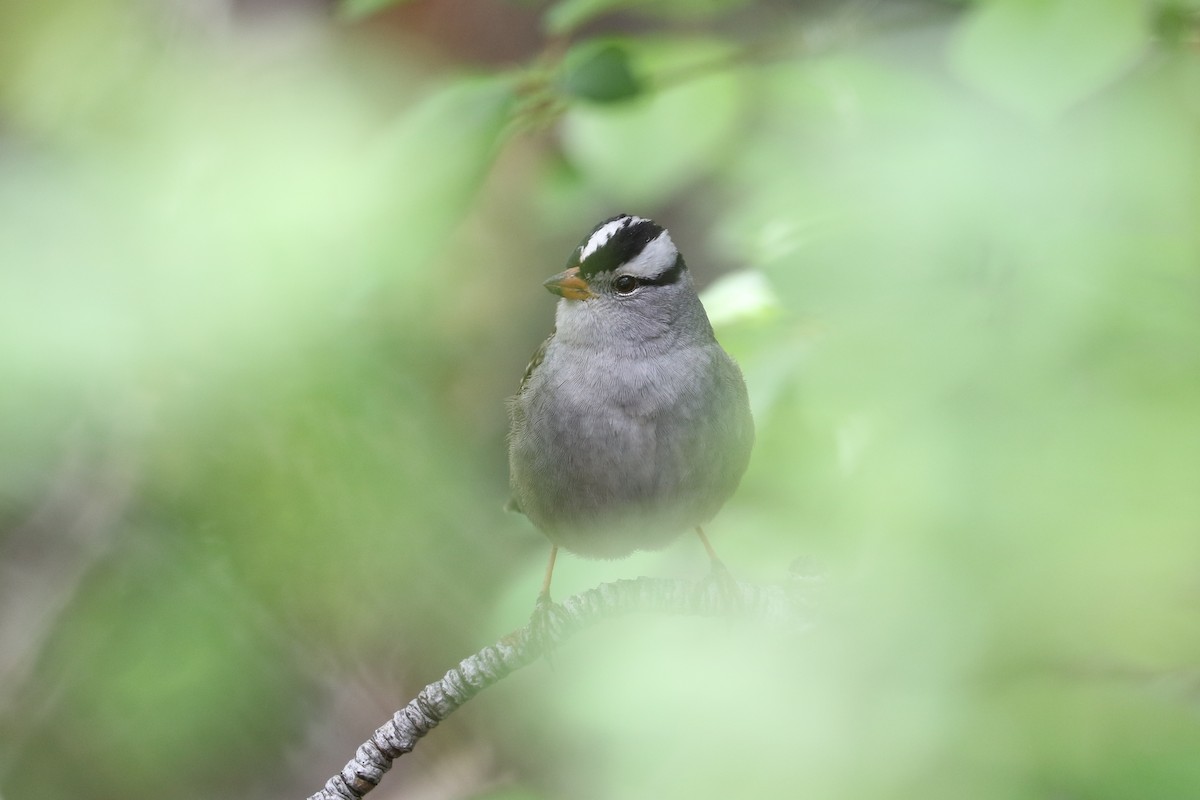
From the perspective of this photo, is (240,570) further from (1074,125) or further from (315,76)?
(1074,125)

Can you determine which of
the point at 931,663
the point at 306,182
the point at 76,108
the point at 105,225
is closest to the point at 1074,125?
the point at 931,663

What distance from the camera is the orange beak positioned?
1574 millimetres

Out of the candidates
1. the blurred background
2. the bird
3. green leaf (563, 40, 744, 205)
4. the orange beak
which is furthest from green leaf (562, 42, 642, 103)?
the orange beak

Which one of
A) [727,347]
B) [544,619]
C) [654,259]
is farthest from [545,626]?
[654,259]

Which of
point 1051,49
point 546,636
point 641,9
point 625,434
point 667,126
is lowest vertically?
point 546,636

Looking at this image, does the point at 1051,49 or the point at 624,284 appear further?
the point at 624,284

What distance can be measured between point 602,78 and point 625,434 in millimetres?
451

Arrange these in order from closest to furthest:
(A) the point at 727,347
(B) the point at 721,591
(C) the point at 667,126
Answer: (B) the point at 721,591 → (A) the point at 727,347 → (C) the point at 667,126

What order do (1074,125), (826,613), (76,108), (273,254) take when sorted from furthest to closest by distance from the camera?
1. (76,108)
2. (273,254)
3. (1074,125)
4. (826,613)

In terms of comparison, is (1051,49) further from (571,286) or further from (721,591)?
(571,286)

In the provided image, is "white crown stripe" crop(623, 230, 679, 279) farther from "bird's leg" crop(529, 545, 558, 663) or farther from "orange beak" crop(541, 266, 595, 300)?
"bird's leg" crop(529, 545, 558, 663)

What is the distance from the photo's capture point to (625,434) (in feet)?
4.50

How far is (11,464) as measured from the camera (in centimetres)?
128

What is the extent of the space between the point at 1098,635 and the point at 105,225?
3.60ft
